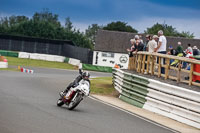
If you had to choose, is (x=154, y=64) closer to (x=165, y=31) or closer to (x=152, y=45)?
(x=152, y=45)

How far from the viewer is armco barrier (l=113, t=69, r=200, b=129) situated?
41.8 feet

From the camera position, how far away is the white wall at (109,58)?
67.0m

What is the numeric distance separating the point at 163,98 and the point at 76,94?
3111mm

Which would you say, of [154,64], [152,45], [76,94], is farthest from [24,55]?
[76,94]

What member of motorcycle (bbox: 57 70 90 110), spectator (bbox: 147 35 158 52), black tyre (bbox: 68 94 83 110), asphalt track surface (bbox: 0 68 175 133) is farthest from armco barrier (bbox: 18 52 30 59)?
black tyre (bbox: 68 94 83 110)

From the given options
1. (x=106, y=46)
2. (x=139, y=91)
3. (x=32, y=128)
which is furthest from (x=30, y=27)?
(x=32, y=128)

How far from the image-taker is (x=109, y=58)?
2699 inches

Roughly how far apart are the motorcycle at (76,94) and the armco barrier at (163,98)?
9.10 feet

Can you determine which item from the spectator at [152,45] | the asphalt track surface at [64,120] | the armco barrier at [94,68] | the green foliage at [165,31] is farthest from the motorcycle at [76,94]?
the green foliage at [165,31]

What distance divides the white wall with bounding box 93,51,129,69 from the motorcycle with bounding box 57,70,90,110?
53.2m

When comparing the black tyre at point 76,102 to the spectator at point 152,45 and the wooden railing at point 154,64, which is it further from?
the spectator at point 152,45

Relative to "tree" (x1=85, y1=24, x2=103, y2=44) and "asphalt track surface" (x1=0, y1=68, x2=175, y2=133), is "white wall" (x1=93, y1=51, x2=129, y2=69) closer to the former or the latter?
"asphalt track surface" (x1=0, y1=68, x2=175, y2=133)

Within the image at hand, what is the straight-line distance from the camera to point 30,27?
91.3 meters

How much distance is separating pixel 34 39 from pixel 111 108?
52435 mm
